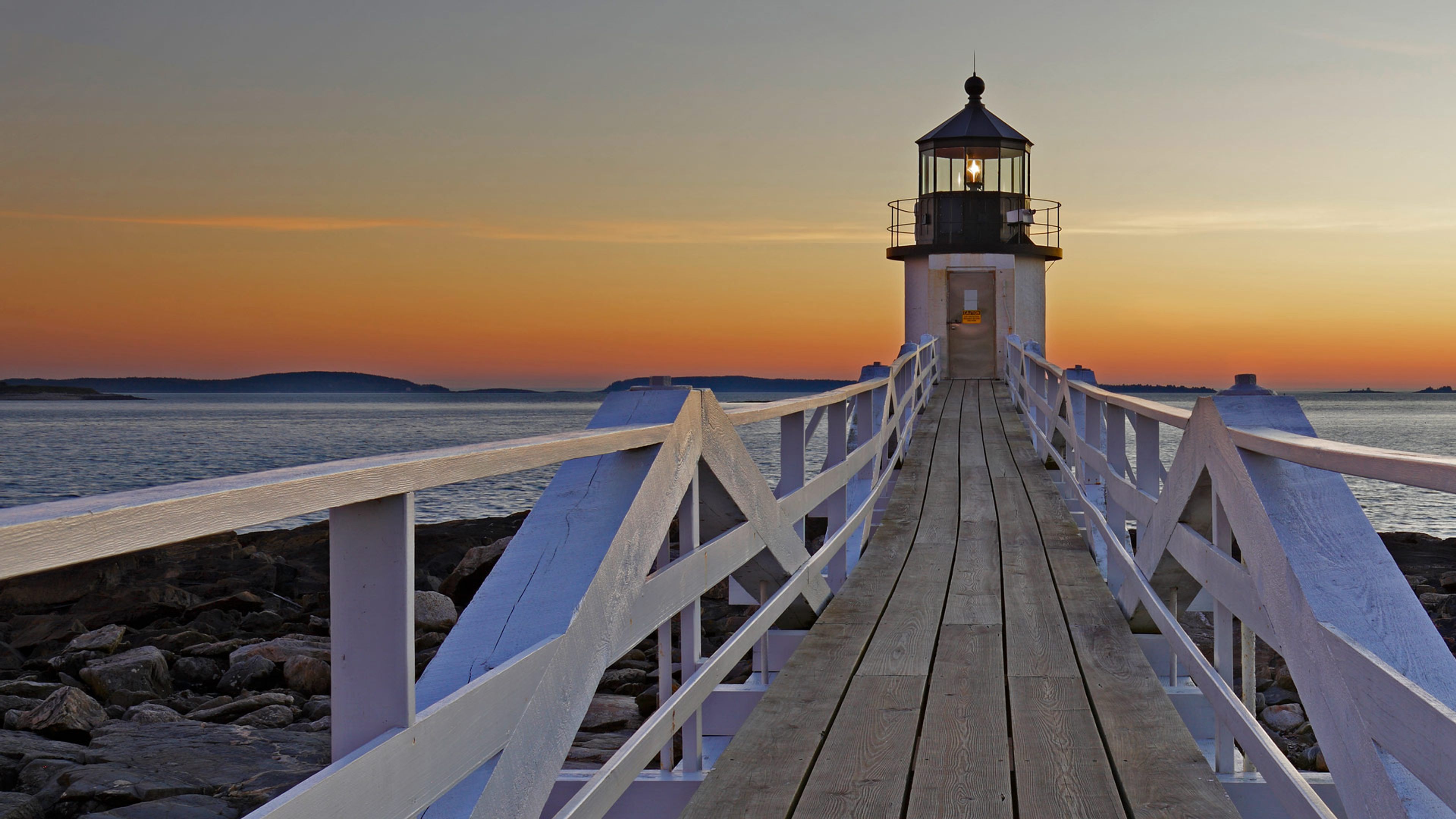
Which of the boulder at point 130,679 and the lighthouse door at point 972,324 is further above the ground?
the lighthouse door at point 972,324

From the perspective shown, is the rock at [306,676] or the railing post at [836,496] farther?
the rock at [306,676]

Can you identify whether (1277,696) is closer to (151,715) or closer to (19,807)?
(151,715)

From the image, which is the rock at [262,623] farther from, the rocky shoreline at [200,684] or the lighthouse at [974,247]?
the lighthouse at [974,247]

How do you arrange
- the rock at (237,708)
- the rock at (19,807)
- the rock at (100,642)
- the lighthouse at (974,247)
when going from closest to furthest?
the rock at (19,807), the rock at (237,708), the rock at (100,642), the lighthouse at (974,247)

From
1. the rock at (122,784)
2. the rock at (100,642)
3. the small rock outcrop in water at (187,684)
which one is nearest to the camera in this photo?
the rock at (122,784)

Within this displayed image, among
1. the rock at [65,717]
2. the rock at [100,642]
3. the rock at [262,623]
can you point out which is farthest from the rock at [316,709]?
the rock at [262,623]

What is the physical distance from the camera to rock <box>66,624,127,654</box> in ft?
35.7

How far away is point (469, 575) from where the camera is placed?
14.0 metres

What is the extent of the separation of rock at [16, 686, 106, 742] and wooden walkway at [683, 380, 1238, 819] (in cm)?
573

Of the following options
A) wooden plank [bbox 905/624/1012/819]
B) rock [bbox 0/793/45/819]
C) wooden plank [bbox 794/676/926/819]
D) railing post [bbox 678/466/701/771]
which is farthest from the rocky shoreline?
wooden plank [bbox 905/624/1012/819]

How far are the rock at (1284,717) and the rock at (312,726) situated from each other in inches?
285

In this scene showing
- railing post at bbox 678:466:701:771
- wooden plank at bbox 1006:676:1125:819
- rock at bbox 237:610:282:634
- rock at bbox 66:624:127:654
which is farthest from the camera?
rock at bbox 237:610:282:634

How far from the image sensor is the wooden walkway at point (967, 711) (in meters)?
3.09

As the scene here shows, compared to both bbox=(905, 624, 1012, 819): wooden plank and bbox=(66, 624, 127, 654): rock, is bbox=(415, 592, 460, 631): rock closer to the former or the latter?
bbox=(66, 624, 127, 654): rock
